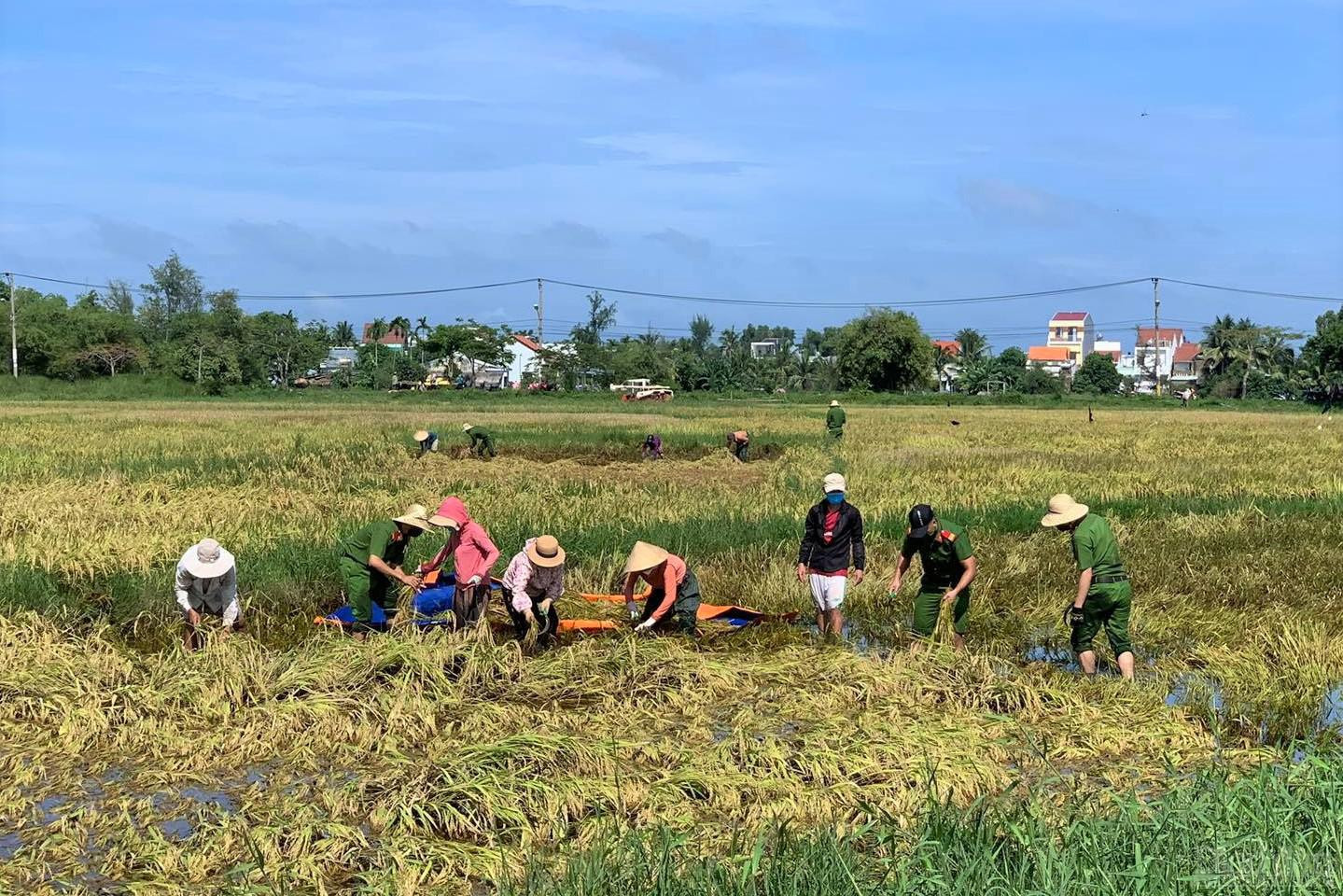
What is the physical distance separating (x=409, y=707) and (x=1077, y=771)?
3.84 meters

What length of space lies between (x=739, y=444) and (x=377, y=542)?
14768 millimetres

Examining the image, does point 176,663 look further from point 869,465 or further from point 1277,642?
point 869,465

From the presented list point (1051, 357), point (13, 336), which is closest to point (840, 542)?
point (13, 336)

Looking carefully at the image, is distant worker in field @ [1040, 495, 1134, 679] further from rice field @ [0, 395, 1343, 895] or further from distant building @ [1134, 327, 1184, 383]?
distant building @ [1134, 327, 1184, 383]

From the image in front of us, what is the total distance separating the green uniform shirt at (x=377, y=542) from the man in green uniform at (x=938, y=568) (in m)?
3.98

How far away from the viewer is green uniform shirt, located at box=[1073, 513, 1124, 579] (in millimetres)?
7480

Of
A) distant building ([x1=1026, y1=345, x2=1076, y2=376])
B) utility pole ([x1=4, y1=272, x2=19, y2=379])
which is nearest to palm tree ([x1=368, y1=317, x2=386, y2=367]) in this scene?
utility pole ([x1=4, y1=272, x2=19, y2=379])

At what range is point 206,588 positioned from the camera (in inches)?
329

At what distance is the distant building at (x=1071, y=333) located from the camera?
134625 millimetres

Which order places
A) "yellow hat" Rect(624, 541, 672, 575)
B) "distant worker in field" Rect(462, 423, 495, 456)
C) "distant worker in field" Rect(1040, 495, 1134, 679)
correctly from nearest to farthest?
1. "distant worker in field" Rect(1040, 495, 1134, 679)
2. "yellow hat" Rect(624, 541, 672, 575)
3. "distant worker in field" Rect(462, 423, 495, 456)

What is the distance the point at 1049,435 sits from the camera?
30469 mm

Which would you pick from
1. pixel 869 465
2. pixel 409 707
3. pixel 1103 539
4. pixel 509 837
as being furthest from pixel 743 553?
pixel 869 465

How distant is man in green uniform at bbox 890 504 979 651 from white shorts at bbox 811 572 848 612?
41 centimetres

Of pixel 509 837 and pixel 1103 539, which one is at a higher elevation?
pixel 1103 539
